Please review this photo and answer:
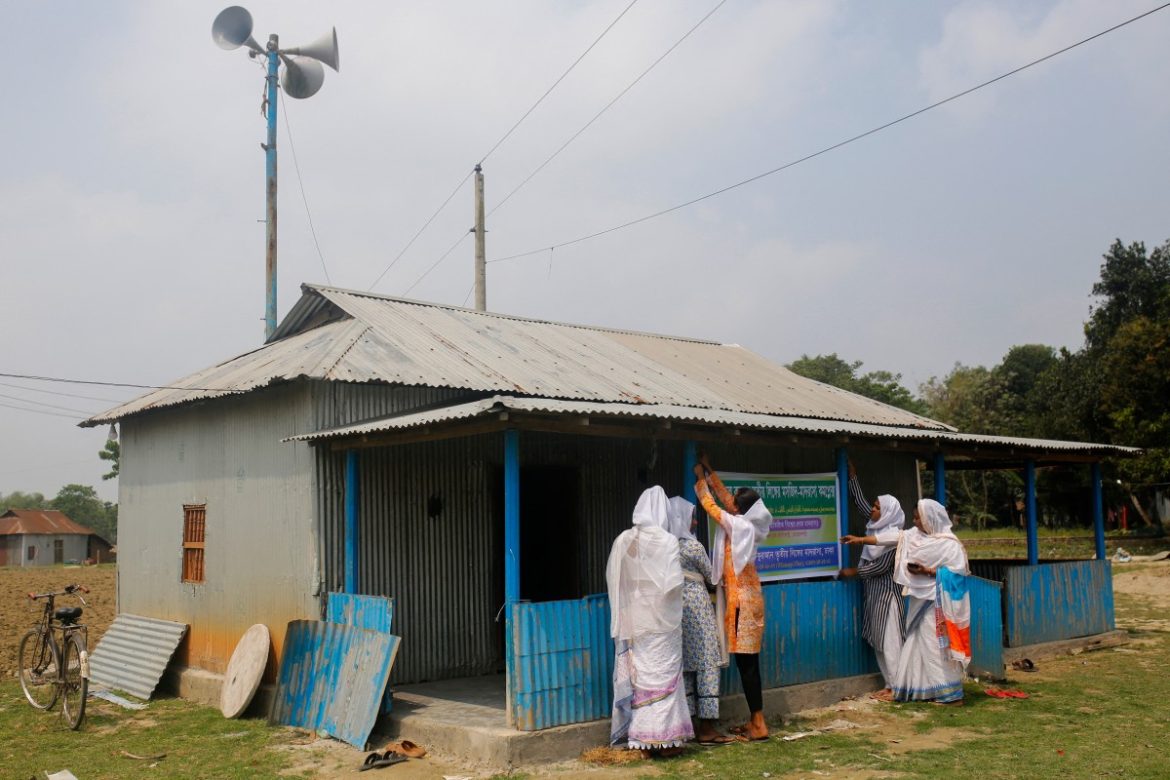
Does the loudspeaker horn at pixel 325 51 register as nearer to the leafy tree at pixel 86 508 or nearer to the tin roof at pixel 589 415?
the tin roof at pixel 589 415

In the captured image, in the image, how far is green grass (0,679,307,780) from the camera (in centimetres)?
701

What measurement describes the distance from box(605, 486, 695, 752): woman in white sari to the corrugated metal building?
41 cm

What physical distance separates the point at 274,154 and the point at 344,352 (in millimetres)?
7913

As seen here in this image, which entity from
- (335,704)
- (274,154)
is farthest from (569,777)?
(274,154)

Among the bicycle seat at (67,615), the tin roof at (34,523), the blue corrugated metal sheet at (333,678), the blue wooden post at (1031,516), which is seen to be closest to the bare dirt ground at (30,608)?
the bicycle seat at (67,615)

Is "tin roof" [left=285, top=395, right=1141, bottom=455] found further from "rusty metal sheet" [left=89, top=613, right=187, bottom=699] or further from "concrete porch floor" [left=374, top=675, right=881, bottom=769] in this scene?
"rusty metal sheet" [left=89, top=613, right=187, bottom=699]

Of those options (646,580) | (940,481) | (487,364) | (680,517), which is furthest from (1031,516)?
(646,580)

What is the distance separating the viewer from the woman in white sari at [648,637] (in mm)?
6898

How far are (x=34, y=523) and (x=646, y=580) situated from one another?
2270 inches

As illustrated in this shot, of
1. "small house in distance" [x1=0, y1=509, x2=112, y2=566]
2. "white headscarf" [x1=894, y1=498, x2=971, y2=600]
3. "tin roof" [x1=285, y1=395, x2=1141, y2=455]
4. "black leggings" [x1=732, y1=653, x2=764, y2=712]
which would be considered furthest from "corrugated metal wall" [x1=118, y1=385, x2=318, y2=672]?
"small house in distance" [x1=0, y1=509, x2=112, y2=566]

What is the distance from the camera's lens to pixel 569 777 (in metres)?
6.43

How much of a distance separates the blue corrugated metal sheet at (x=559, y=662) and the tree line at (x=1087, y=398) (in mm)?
24277

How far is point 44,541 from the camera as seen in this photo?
54.8m

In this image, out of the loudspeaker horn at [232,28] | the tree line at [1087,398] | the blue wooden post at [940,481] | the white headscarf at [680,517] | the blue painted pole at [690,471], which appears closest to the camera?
the white headscarf at [680,517]
